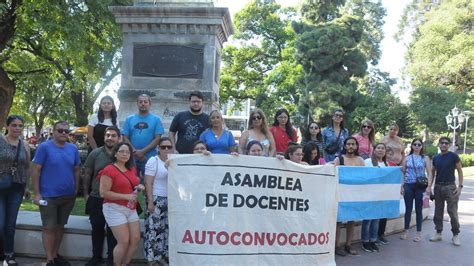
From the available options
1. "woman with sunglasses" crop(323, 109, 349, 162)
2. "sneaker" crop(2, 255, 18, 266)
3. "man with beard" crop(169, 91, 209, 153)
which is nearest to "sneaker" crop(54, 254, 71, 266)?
"sneaker" crop(2, 255, 18, 266)

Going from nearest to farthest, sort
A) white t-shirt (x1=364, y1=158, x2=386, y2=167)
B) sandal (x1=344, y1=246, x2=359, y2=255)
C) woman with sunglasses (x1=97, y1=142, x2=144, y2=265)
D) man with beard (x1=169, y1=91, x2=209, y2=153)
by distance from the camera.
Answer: woman with sunglasses (x1=97, y1=142, x2=144, y2=265), man with beard (x1=169, y1=91, x2=209, y2=153), sandal (x1=344, y1=246, x2=359, y2=255), white t-shirt (x1=364, y1=158, x2=386, y2=167)

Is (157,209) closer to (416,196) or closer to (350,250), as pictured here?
(350,250)

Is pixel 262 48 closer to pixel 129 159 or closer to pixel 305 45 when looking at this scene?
pixel 305 45

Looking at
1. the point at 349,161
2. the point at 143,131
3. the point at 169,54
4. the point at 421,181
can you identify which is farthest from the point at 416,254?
the point at 169,54

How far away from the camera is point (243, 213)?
5.15 m

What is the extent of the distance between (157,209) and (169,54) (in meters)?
4.06

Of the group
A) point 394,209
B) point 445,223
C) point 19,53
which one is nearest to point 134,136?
point 394,209

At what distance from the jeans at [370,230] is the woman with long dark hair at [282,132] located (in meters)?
1.88

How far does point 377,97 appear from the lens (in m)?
36.5

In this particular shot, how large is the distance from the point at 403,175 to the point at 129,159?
516 cm

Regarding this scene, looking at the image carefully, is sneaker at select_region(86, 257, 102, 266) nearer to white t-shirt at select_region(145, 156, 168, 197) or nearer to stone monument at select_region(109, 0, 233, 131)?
white t-shirt at select_region(145, 156, 168, 197)

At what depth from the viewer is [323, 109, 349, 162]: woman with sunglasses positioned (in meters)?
7.69

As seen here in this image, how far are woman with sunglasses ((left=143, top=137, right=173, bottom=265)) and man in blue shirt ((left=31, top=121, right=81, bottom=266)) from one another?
102 cm

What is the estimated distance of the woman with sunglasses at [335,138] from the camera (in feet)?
25.2
